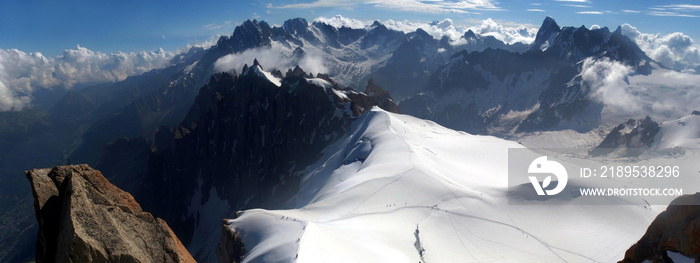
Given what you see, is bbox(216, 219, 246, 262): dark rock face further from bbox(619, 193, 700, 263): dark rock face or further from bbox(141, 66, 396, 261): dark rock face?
bbox(141, 66, 396, 261): dark rock face

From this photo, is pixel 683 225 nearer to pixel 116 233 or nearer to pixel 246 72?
pixel 116 233

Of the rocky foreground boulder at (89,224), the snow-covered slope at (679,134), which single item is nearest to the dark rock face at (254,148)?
the rocky foreground boulder at (89,224)

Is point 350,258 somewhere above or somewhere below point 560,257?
above

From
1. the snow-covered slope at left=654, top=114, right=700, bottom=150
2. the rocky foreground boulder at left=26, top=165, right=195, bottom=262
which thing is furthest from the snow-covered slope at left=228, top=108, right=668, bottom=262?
the snow-covered slope at left=654, top=114, right=700, bottom=150

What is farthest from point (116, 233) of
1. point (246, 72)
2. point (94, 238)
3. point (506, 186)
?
point (246, 72)

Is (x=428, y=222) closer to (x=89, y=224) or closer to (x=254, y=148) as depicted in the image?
(x=89, y=224)

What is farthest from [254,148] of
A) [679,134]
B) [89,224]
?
[679,134]
